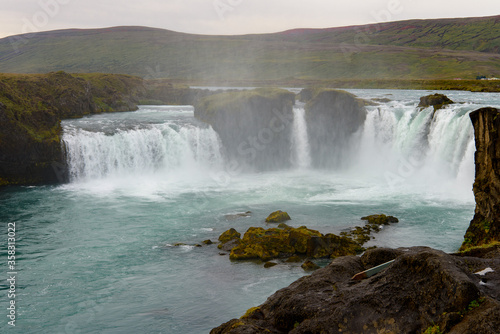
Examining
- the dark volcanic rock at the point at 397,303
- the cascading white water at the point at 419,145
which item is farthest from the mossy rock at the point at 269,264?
the cascading white water at the point at 419,145

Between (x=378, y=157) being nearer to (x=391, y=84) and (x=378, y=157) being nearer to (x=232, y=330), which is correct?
(x=232, y=330)

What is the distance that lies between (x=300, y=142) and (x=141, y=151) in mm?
18133

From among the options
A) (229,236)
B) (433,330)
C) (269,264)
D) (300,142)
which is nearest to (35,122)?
(229,236)

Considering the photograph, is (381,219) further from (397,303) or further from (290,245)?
(397,303)

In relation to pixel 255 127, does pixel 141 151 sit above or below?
below

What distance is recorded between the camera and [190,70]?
634 ft

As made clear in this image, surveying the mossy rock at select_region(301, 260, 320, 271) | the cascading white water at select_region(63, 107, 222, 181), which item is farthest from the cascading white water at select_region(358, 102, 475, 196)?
the mossy rock at select_region(301, 260, 320, 271)

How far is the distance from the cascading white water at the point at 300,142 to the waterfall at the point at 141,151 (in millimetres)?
9038

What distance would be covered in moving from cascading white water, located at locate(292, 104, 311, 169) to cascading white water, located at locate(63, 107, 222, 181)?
9027 mm

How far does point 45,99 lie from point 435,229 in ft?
145

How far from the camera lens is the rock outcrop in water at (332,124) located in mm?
50250

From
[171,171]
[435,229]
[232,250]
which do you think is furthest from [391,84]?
[232,250]

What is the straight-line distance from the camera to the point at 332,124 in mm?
51094

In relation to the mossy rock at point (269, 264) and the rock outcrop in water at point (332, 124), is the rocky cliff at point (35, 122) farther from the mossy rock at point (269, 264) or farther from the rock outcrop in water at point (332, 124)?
the rock outcrop in water at point (332, 124)
